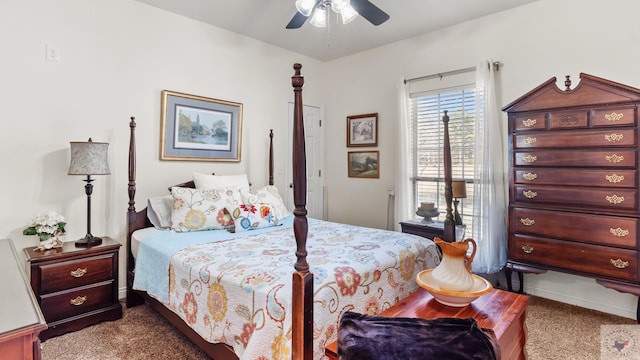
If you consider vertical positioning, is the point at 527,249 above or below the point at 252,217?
below

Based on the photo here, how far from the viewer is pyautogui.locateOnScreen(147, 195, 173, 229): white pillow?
2.88 m

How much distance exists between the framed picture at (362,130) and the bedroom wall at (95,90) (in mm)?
1503

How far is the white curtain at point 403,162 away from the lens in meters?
3.85

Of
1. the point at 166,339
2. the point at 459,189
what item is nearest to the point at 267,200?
the point at 166,339

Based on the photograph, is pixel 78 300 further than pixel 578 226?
No

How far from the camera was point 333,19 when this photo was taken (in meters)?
3.45

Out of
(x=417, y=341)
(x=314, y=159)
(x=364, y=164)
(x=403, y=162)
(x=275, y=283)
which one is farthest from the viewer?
(x=314, y=159)

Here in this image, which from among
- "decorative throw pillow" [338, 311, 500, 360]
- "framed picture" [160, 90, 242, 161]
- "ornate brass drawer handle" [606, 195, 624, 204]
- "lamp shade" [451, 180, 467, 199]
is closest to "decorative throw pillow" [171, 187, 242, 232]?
"framed picture" [160, 90, 242, 161]

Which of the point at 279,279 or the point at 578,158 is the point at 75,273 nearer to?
the point at 279,279

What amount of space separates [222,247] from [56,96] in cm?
189

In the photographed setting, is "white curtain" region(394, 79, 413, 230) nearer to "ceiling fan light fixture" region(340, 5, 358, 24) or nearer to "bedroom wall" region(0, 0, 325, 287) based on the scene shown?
"ceiling fan light fixture" region(340, 5, 358, 24)

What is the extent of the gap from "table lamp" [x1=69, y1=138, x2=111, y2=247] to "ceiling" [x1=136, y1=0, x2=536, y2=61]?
1525 millimetres

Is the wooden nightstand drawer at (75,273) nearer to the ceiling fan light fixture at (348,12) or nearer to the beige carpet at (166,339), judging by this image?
the beige carpet at (166,339)

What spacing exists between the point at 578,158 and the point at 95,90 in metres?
3.99
